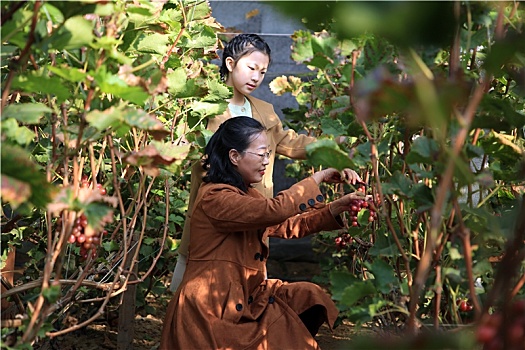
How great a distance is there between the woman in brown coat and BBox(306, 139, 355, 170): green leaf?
0.73 m

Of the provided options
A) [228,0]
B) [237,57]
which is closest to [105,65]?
[237,57]

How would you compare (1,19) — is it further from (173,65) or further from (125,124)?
(173,65)

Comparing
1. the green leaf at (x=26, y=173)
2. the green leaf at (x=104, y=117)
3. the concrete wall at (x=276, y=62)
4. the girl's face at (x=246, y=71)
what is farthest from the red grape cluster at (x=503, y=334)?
the concrete wall at (x=276, y=62)

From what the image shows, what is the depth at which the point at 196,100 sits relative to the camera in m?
2.72

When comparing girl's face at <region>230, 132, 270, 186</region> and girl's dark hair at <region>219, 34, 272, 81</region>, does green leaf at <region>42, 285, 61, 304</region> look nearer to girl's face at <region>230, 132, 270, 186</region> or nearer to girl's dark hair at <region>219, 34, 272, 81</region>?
girl's face at <region>230, 132, 270, 186</region>

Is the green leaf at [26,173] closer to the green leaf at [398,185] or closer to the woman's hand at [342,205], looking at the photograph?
the green leaf at [398,185]

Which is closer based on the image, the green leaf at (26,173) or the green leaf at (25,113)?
the green leaf at (26,173)

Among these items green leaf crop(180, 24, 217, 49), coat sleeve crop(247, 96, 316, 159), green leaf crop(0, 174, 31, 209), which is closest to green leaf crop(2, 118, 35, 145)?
green leaf crop(0, 174, 31, 209)

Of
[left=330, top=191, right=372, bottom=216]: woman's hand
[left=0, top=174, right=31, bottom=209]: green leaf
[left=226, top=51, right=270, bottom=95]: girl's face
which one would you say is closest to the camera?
[left=0, top=174, right=31, bottom=209]: green leaf

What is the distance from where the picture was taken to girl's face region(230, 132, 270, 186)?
283 cm

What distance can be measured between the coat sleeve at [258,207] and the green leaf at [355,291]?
2.71 feet

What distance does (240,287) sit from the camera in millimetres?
2705

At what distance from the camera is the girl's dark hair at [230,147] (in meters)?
2.83

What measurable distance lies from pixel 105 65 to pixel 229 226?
101 centimetres
